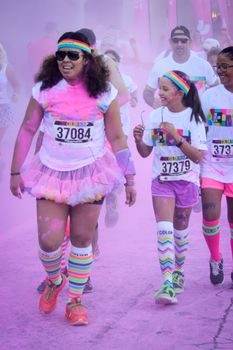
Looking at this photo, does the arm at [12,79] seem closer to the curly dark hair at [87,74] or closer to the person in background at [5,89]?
the person in background at [5,89]

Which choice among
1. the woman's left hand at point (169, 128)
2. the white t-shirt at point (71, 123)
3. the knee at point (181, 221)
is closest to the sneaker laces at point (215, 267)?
the knee at point (181, 221)

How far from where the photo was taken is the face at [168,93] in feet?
18.3

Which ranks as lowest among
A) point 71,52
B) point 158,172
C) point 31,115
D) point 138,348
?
point 138,348

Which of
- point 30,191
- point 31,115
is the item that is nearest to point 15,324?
point 30,191

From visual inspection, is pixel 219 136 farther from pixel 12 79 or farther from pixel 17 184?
pixel 12 79

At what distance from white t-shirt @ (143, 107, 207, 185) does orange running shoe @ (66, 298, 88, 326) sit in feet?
3.65

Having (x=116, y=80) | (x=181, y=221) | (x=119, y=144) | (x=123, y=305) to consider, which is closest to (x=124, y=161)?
(x=119, y=144)

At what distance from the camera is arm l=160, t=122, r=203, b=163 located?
541 centimetres

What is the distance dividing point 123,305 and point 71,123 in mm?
1317

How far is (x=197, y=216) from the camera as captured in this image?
29.6 ft

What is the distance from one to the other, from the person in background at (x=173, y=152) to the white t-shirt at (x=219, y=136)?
18cm

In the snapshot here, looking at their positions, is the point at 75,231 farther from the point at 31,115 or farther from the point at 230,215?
the point at 230,215

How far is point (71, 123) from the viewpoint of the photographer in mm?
4918

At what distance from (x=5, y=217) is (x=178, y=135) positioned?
4141 mm
